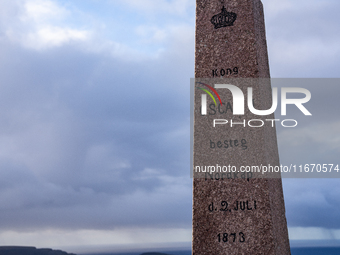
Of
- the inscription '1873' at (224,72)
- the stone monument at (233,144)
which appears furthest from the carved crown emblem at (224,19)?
the inscription '1873' at (224,72)

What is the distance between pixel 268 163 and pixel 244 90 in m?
1.28

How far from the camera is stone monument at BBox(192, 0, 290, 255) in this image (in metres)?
5.25

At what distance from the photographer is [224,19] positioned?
242 inches

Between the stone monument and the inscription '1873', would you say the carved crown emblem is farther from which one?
the inscription '1873'

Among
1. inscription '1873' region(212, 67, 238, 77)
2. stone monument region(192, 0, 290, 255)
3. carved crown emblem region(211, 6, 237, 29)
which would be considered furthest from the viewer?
carved crown emblem region(211, 6, 237, 29)

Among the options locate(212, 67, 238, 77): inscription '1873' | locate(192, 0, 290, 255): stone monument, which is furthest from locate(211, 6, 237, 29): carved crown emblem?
locate(212, 67, 238, 77): inscription '1873'

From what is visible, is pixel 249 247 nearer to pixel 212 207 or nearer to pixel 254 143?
pixel 212 207

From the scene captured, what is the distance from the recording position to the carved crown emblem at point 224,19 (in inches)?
239

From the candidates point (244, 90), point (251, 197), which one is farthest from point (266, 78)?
point (251, 197)

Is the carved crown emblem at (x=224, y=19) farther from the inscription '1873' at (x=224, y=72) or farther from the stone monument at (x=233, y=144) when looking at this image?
the inscription '1873' at (x=224, y=72)

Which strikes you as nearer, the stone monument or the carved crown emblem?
the stone monument

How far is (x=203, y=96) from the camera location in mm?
5984

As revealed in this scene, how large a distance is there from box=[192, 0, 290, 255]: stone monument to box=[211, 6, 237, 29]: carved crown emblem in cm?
2

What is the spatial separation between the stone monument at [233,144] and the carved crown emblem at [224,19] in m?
0.02
